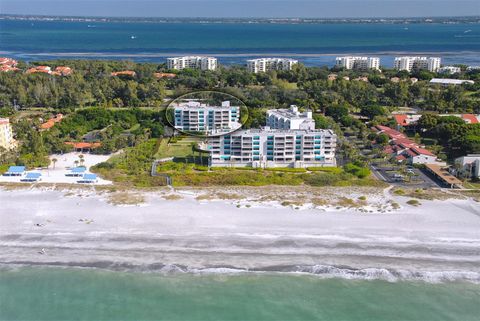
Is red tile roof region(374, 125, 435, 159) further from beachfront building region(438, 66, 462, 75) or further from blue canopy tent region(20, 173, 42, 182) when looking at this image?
beachfront building region(438, 66, 462, 75)

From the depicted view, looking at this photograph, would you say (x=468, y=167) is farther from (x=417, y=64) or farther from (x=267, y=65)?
(x=417, y=64)

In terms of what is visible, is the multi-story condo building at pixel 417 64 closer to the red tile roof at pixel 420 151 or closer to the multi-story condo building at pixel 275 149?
the red tile roof at pixel 420 151

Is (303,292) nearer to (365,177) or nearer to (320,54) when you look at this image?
(365,177)

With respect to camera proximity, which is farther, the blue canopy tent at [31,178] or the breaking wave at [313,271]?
the blue canopy tent at [31,178]

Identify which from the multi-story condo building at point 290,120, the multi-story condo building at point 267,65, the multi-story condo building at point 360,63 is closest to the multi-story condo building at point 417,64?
the multi-story condo building at point 360,63

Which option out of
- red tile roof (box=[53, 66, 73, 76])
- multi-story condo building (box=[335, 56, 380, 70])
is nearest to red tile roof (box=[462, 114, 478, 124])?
multi-story condo building (box=[335, 56, 380, 70])

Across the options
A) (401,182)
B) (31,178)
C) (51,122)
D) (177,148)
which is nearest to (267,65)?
(51,122)
